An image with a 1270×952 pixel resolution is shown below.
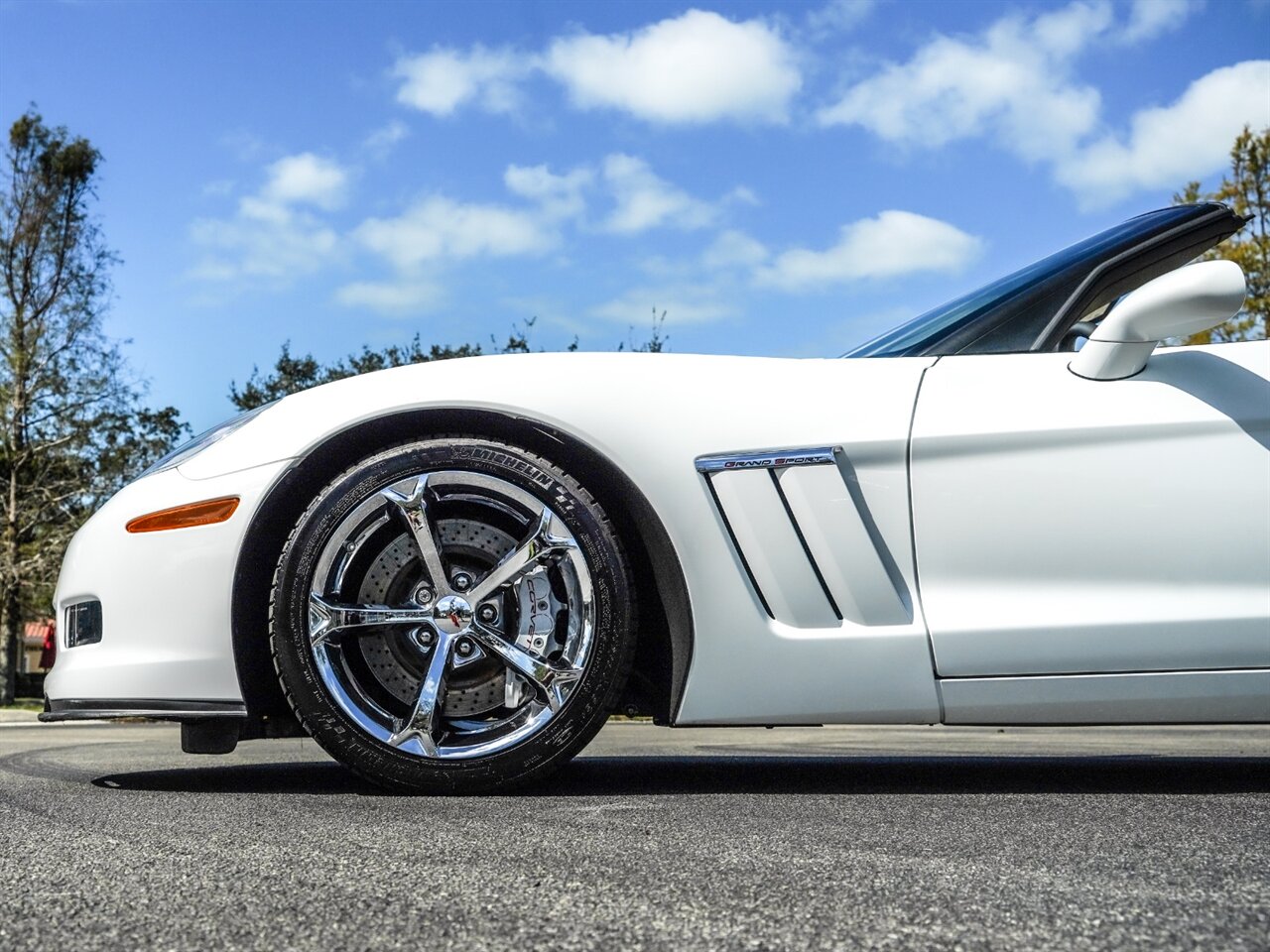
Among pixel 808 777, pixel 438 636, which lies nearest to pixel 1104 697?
pixel 808 777

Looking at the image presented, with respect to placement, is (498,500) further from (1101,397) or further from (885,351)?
(1101,397)

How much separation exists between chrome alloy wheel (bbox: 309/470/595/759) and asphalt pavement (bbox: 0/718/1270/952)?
0.61 ft

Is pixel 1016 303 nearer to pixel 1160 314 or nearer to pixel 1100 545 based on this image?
pixel 1160 314

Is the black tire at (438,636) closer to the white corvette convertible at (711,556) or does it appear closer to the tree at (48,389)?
the white corvette convertible at (711,556)

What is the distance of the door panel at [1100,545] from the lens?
2559 millimetres

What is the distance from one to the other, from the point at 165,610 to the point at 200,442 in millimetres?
439

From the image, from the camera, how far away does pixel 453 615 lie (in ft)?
8.36

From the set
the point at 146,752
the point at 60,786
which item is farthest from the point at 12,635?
the point at 60,786

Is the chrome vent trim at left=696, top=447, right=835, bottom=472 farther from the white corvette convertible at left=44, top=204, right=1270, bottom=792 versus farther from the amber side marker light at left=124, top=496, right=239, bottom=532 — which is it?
the amber side marker light at left=124, top=496, right=239, bottom=532

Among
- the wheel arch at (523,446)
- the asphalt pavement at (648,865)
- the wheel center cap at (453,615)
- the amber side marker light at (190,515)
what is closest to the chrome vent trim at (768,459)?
the wheel arch at (523,446)

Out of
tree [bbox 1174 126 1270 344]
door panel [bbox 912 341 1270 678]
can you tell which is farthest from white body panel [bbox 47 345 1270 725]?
tree [bbox 1174 126 1270 344]

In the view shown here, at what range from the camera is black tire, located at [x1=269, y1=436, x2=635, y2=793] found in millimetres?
2529

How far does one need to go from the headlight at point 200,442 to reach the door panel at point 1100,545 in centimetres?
157

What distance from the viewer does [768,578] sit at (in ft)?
8.57
